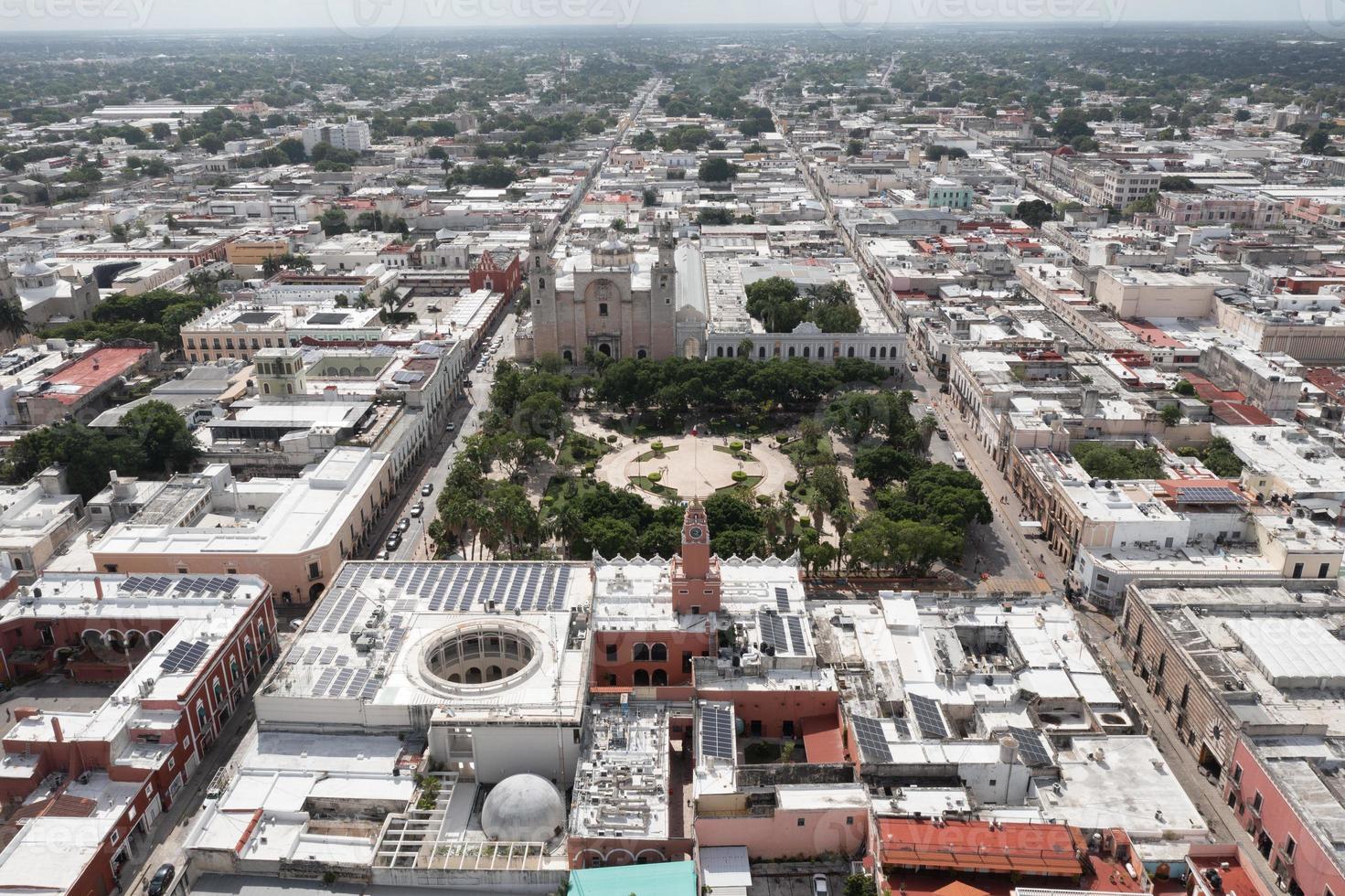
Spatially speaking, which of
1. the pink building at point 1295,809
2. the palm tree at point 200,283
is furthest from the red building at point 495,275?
the pink building at point 1295,809

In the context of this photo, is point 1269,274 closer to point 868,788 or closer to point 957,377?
→ point 957,377

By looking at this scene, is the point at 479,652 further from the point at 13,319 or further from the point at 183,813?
the point at 13,319

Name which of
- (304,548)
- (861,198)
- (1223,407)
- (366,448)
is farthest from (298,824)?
(861,198)

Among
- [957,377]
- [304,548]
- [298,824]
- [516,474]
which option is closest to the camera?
[298,824]

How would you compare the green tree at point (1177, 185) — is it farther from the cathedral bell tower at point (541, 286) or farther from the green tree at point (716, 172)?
the cathedral bell tower at point (541, 286)

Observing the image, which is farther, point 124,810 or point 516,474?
point 516,474

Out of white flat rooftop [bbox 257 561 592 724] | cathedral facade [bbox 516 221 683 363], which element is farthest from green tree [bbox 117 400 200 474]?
cathedral facade [bbox 516 221 683 363]

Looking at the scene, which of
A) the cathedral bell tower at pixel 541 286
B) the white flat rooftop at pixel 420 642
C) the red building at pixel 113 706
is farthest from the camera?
the cathedral bell tower at pixel 541 286
